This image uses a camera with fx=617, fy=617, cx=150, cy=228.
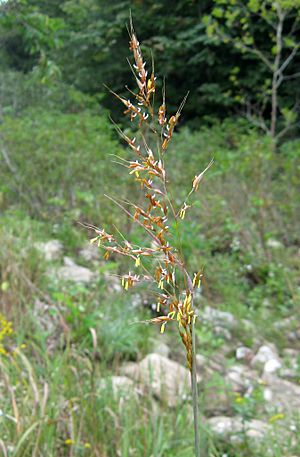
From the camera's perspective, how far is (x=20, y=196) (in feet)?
20.6

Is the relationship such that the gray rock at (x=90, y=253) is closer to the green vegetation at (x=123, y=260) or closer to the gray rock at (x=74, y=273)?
the green vegetation at (x=123, y=260)

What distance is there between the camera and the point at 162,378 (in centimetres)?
261

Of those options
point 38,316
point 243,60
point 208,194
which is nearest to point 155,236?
point 38,316

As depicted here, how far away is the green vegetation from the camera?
7.52 feet

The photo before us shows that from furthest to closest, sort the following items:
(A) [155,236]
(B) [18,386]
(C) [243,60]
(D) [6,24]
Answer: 1. (C) [243,60]
2. (D) [6,24]
3. (B) [18,386]
4. (A) [155,236]

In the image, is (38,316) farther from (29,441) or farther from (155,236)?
(155,236)

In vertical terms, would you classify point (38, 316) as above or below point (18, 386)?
below

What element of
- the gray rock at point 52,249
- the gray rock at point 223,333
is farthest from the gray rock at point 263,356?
the gray rock at point 52,249

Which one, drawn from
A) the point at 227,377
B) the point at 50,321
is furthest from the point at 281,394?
the point at 50,321

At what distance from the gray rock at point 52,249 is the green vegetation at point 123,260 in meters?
0.05

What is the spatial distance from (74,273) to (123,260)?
0.49m

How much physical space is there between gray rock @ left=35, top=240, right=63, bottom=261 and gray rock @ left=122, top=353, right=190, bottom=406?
4.92 feet

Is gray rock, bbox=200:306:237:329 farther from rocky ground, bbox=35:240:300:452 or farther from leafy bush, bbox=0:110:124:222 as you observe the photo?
leafy bush, bbox=0:110:124:222

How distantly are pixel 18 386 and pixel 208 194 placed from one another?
404 centimetres
